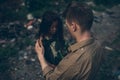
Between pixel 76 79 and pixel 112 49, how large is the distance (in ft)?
10.2

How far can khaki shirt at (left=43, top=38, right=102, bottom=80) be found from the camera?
11.9 ft

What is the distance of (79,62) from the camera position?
11.9ft

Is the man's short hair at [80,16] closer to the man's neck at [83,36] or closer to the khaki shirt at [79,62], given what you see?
the man's neck at [83,36]

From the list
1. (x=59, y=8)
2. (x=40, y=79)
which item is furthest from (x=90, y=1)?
(x=40, y=79)

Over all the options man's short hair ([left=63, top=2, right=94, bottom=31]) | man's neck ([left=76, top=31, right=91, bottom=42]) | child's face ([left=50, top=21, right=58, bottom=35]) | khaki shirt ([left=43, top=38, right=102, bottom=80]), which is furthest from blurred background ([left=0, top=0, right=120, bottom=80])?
man's short hair ([left=63, top=2, right=94, bottom=31])

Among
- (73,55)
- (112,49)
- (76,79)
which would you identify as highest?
(73,55)

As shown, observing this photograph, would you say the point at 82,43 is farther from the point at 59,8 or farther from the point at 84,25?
the point at 59,8

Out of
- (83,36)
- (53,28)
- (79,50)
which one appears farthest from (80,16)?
(53,28)

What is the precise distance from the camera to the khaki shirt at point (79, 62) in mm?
3631

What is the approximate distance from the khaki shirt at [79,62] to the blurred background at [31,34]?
203cm

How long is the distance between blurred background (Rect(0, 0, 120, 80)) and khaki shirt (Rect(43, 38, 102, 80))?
2029mm

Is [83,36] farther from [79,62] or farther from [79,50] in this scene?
[79,62]

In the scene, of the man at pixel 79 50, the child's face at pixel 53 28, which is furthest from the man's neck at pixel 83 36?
the child's face at pixel 53 28

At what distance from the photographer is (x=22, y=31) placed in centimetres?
722
